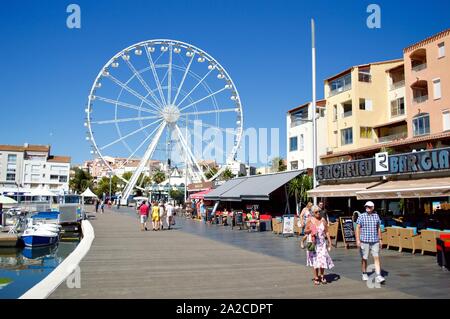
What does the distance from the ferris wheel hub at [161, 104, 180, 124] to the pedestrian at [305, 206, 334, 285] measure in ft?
116

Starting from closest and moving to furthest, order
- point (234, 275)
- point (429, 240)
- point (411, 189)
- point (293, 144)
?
1. point (234, 275)
2. point (429, 240)
3. point (411, 189)
4. point (293, 144)

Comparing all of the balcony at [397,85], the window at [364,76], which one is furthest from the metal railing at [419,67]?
the window at [364,76]

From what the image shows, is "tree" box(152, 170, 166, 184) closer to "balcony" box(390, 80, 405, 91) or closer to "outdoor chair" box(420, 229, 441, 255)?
"balcony" box(390, 80, 405, 91)

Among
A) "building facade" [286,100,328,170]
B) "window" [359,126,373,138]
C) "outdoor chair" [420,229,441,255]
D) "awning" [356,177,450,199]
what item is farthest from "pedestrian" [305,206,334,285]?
"building facade" [286,100,328,170]

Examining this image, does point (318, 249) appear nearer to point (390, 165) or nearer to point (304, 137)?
point (390, 165)

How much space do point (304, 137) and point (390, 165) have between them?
27476 mm

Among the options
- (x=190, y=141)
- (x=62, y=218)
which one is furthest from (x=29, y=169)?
(x=62, y=218)

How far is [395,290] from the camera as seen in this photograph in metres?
7.81

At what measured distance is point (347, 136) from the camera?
130 feet

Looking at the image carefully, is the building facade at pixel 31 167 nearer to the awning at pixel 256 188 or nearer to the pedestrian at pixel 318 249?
the awning at pixel 256 188

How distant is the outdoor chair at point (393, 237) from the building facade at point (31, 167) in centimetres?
8579

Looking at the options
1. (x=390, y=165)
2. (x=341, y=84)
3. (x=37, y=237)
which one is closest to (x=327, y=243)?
(x=390, y=165)
